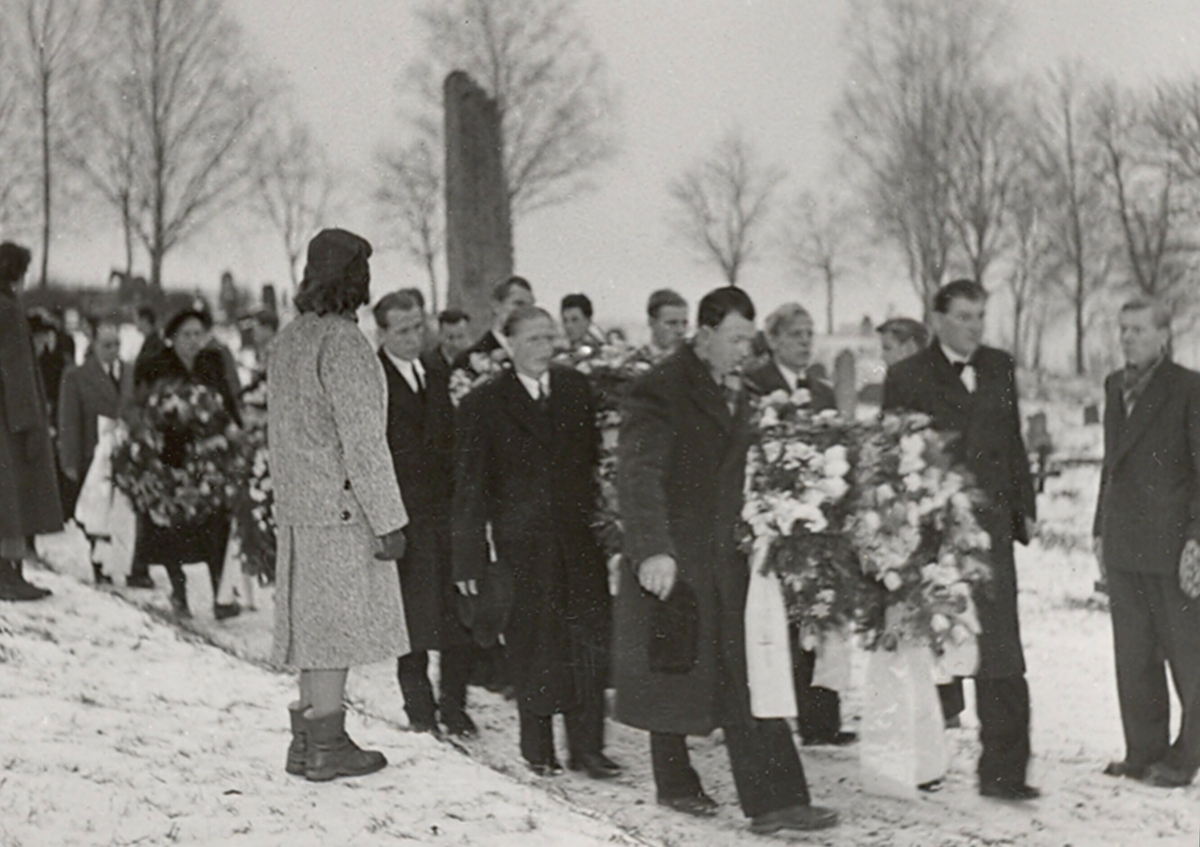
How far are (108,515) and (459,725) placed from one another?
3892mm

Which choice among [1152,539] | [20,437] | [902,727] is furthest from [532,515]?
[20,437]

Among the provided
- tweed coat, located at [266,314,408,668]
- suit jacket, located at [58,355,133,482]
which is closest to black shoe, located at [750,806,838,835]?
tweed coat, located at [266,314,408,668]

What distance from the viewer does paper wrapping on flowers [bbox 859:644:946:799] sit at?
5.25m

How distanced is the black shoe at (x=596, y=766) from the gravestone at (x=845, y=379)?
9.21 ft

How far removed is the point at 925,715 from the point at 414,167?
443 centimetres

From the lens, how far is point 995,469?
5234 mm

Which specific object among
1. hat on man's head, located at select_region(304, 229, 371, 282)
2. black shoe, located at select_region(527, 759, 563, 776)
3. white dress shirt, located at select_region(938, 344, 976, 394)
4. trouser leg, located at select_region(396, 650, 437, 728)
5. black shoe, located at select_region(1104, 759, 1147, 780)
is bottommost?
black shoe, located at select_region(1104, 759, 1147, 780)

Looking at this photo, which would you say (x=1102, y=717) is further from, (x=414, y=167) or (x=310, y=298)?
(x=414, y=167)

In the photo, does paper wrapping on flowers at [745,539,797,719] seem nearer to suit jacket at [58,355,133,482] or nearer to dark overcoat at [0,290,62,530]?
dark overcoat at [0,290,62,530]

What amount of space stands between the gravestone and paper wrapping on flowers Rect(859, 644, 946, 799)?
2526 mm

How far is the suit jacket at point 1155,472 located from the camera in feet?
17.0

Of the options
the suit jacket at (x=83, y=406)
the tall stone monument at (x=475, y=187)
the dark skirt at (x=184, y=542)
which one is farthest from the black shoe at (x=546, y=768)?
the suit jacket at (x=83, y=406)

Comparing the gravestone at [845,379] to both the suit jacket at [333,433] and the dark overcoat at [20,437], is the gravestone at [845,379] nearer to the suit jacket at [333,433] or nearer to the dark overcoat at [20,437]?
the suit jacket at [333,433]

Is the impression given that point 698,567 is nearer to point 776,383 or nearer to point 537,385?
point 537,385
